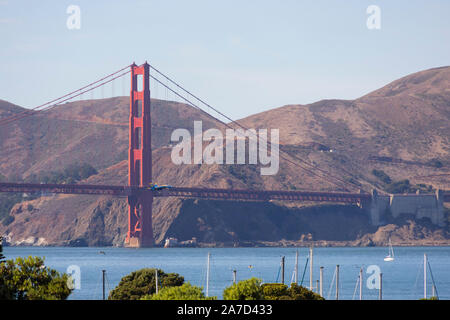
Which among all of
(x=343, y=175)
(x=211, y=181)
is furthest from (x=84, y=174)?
(x=343, y=175)

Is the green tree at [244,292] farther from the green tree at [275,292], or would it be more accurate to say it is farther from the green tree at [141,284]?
the green tree at [141,284]

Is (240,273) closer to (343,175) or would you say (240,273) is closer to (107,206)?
(107,206)

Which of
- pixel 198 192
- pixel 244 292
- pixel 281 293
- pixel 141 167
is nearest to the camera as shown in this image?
pixel 244 292

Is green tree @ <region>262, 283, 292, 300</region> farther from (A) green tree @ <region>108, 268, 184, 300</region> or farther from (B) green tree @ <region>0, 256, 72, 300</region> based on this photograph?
(B) green tree @ <region>0, 256, 72, 300</region>

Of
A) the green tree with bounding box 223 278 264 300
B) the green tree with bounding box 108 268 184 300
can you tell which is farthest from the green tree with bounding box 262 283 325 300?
the green tree with bounding box 108 268 184 300

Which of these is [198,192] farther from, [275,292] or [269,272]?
[275,292]

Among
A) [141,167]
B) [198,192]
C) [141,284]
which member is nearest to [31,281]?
[141,284]
